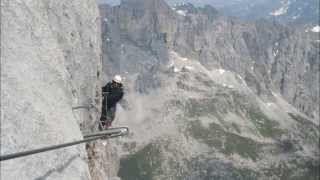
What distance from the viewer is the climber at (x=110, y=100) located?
3341 centimetres

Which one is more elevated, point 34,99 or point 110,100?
point 34,99

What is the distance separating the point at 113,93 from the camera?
3384 cm

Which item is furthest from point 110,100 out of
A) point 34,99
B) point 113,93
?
point 34,99

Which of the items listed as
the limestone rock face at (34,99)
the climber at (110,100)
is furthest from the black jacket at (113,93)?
the limestone rock face at (34,99)

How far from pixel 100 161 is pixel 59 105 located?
47.8ft

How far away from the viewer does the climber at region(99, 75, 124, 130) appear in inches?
1315

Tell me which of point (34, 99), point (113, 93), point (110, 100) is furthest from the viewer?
point (110, 100)

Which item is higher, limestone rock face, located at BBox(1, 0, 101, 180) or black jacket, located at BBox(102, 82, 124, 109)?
limestone rock face, located at BBox(1, 0, 101, 180)

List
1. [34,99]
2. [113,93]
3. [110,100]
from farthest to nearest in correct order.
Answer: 1. [110,100]
2. [113,93]
3. [34,99]

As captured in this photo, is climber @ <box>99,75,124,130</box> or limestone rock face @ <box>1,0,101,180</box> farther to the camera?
climber @ <box>99,75,124,130</box>

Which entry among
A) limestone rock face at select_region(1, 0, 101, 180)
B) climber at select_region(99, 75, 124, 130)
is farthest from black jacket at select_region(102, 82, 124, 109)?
limestone rock face at select_region(1, 0, 101, 180)

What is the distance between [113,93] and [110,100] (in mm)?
678

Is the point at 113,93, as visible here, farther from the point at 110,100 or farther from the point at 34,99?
the point at 34,99

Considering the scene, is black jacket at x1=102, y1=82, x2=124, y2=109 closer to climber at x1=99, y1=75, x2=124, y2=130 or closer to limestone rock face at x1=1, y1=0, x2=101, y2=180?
climber at x1=99, y1=75, x2=124, y2=130
